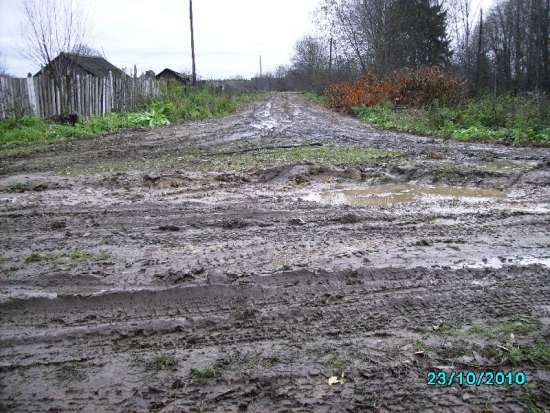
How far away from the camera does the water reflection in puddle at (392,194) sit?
5461 millimetres

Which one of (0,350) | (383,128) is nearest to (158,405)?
(0,350)

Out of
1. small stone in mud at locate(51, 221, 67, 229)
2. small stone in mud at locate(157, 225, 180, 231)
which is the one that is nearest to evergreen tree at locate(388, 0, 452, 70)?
small stone in mud at locate(157, 225, 180, 231)

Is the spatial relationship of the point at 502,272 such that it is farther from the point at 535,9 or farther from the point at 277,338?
the point at 535,9

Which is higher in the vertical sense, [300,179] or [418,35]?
[418,35]

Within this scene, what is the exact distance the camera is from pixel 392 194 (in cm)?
580

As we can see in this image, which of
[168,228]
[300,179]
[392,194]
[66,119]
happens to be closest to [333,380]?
[168,228]

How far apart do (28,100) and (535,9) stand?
3249 centimetres

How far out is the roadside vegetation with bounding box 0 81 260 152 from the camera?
38.9 feet

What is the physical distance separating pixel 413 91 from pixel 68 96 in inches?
587
